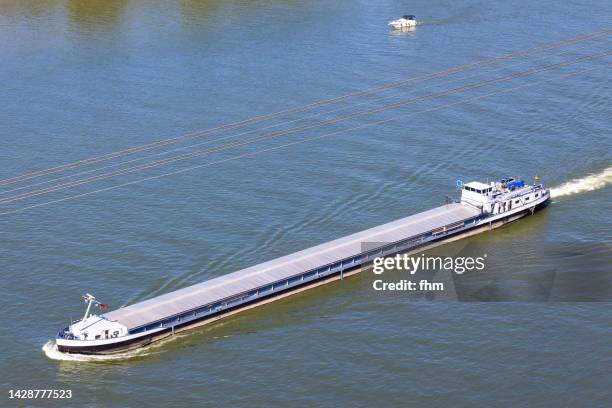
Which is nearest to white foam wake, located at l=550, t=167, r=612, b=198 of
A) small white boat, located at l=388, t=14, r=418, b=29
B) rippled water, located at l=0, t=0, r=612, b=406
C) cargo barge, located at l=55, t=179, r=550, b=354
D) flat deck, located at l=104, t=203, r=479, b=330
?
rippled water, located at l=0, t=0, r=612, b=406

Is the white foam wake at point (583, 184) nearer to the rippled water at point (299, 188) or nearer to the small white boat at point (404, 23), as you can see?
the rippled water at point (299, 188)

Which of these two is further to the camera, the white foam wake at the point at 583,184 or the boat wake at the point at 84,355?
the white foam wake at the point at 583,184

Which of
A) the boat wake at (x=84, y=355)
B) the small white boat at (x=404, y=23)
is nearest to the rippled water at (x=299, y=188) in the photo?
the boat wake at (x=84, y=355)

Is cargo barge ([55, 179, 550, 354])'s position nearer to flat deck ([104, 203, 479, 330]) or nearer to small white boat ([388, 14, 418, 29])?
flat deck ([104, 203, 479, 330])

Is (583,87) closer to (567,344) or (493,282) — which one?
(493,282)

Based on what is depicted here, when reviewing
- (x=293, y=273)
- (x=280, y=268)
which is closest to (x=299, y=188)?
(x=280, y=268)

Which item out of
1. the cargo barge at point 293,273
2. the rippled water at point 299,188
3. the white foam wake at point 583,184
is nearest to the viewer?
the rippled water at point 299,188

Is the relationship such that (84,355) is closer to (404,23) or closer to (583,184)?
(583,184)

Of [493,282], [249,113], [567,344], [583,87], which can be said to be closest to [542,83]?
[583,87]
